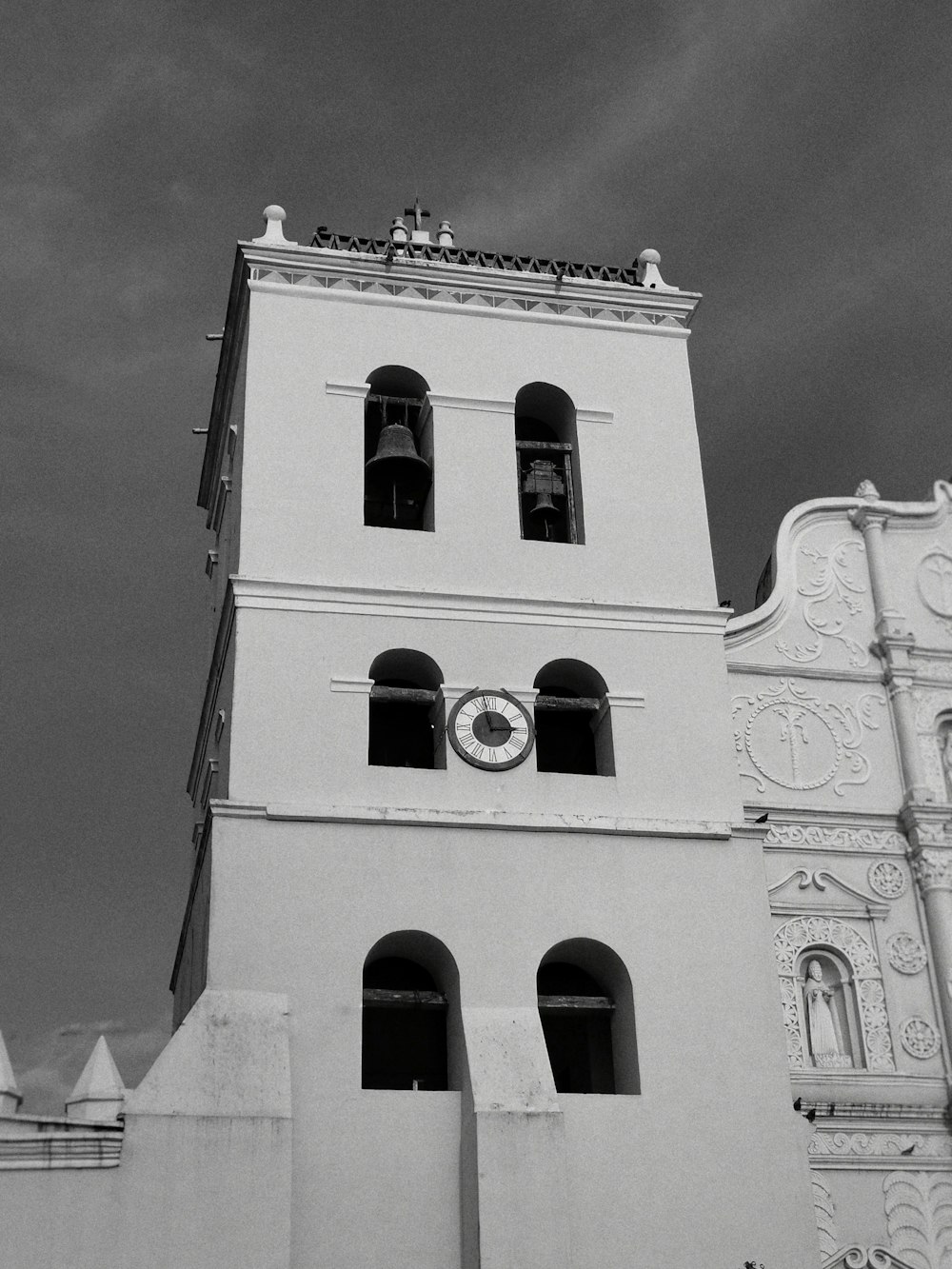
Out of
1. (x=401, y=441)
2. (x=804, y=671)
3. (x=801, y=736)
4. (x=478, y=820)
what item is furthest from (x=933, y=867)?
(x=401, y=441)

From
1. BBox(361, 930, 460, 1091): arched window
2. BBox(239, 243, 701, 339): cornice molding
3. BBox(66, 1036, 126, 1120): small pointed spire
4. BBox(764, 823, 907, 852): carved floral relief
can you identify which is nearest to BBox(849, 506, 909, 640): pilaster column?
BBox(764, 823, 907, 852): carved floral relief

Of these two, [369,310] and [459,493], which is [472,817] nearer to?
[459,493]

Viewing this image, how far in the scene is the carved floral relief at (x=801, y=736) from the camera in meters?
17.5

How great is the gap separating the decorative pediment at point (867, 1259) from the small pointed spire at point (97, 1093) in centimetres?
633

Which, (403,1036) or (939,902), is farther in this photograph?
(939,902)

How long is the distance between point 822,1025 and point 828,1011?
0.52 ft

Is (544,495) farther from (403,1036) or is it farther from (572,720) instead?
(403,1036)

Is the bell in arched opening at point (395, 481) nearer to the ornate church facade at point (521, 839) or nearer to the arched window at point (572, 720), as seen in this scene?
the ornate church facade at point (521, 839)

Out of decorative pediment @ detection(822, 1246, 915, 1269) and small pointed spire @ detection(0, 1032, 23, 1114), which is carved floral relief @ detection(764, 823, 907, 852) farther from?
small pointed spire @ detection(0, 1032, 23, 1114)

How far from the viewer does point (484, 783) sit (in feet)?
50.6

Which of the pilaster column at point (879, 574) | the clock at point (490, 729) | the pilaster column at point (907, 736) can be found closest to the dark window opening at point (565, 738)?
the clock at point (490, 729)

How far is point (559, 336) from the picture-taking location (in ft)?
59.7

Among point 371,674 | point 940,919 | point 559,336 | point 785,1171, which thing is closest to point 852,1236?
point 785,1171

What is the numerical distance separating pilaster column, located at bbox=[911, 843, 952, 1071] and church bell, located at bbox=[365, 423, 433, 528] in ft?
19.2
